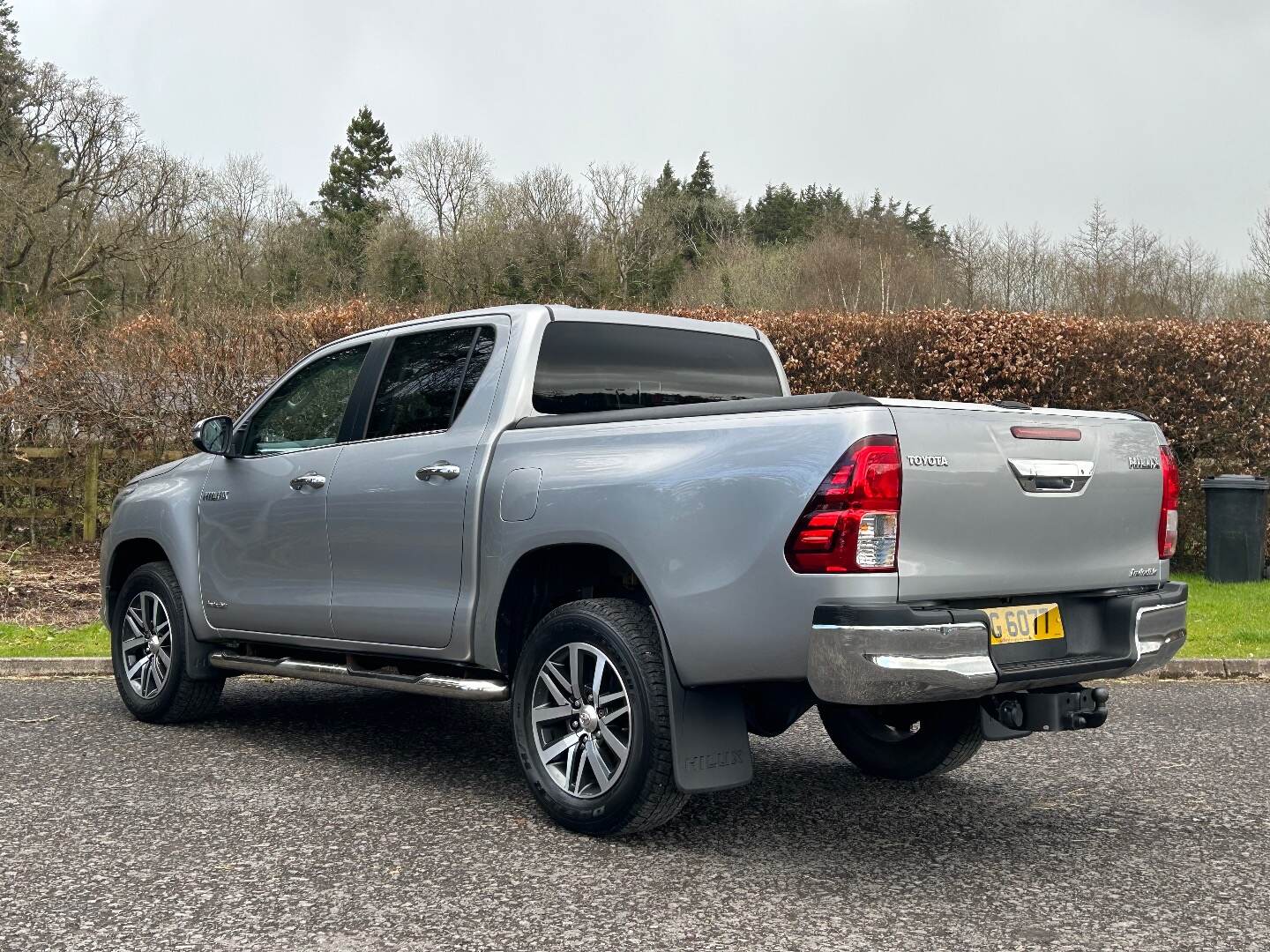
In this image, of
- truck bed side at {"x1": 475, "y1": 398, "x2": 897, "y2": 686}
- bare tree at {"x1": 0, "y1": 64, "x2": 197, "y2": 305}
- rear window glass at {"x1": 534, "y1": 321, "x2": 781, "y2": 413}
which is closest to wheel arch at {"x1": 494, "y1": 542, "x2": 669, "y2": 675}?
truck bed side at {"x1": 475, "y1": 398, "x2": 897, "y2": 686}

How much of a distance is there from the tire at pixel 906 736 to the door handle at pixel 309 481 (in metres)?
2.51

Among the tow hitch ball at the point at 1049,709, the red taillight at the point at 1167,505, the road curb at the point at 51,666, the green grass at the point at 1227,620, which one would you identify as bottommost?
the green grass at the point at 1227,620

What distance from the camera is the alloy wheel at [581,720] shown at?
15.8 ft

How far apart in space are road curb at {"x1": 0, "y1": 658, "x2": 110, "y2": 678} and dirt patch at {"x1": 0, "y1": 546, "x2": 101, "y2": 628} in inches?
65.4

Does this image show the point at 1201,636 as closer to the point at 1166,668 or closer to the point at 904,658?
the point at 1166,668

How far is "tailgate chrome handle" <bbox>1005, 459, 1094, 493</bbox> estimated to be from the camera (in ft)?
14.7

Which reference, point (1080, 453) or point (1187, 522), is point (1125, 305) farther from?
point (1080, 453)

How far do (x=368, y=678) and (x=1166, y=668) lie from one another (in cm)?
578

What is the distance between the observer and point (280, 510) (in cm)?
645

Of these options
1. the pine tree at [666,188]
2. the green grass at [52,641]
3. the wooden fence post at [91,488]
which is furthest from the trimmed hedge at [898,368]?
the pine tree at [666,188]

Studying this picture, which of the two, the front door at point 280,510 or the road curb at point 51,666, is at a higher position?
the front door at point 280,510

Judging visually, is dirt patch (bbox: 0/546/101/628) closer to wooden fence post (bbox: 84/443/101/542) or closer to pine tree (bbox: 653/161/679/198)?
wooden fence post (bbox: 84/443/101/542)

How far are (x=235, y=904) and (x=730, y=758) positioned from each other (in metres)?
1.69

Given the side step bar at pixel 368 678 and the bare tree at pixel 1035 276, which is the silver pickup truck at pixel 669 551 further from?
the bare tree at pixel 1035 276
